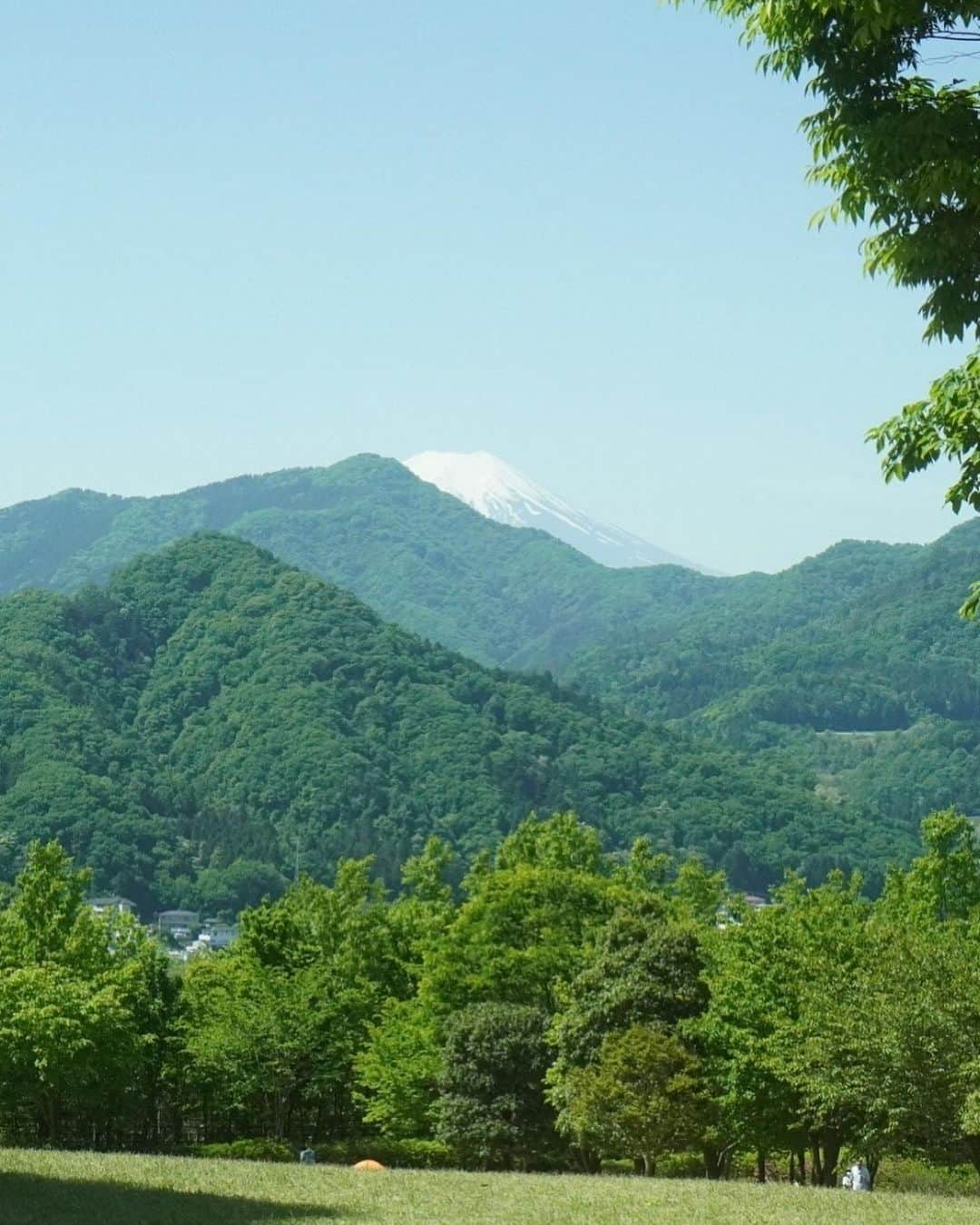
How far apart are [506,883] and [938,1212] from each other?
2920 cm

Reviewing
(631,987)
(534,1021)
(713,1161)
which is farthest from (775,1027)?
(534,1021)

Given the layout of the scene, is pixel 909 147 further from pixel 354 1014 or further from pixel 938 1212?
pixel 354 1014

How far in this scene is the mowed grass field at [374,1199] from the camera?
19906 mm

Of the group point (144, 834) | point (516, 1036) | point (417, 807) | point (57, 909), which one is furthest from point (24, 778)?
point (516, 1036)

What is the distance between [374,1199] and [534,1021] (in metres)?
22.5

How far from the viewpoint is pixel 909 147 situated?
12102 mm

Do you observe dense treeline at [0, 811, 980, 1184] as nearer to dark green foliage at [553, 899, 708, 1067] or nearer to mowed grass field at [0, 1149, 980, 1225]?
dark green foliage at [553, 899, 708, 1067]

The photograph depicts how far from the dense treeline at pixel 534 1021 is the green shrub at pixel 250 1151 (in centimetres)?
231

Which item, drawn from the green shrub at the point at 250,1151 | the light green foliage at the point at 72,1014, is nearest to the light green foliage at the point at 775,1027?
the green shrub at the point at 250,1151

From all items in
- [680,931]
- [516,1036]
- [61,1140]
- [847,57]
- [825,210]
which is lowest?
[61,1140]

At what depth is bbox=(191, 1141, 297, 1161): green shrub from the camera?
154ft

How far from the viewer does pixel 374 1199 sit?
23219 millimetres

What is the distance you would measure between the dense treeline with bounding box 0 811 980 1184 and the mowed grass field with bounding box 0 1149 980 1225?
20.4ft

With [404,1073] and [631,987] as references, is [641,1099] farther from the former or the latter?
[404,1073]
